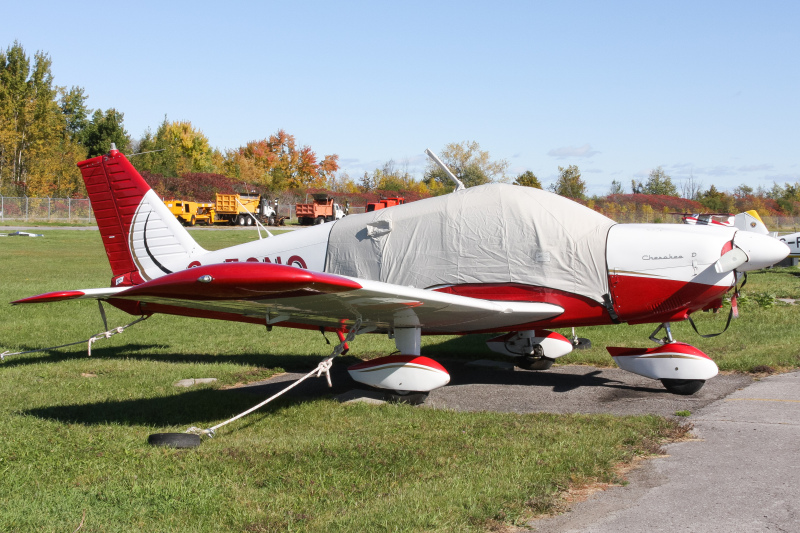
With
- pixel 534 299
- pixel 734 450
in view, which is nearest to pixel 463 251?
pixel 534 299

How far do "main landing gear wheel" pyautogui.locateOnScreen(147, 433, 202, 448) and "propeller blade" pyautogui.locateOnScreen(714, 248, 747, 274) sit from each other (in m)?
5.25

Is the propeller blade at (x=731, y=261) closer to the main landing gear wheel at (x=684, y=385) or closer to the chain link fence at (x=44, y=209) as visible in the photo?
the main landing gear wheel at (x=684, y=385)

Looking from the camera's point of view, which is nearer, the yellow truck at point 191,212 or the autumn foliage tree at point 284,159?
the yellow truck at point 191,212

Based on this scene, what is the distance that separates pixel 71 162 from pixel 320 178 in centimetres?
3581

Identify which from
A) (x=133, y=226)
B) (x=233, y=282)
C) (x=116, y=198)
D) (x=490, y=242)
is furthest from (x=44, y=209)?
(x=233, y=282)

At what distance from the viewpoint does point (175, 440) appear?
5535 mm

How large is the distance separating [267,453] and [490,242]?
136 inches

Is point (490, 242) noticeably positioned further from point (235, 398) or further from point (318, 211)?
point (318, 211)

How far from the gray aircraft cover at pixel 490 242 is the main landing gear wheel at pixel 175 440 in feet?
9.91

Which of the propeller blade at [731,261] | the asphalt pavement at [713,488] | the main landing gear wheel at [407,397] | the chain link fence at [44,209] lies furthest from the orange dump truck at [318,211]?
the asphalt pavement at [713,488]

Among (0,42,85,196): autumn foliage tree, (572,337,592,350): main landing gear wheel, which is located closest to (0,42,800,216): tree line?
(0,42,85,196): autumn foliage tree

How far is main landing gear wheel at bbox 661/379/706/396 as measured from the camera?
7148 millimetres

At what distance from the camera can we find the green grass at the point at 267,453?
403cm

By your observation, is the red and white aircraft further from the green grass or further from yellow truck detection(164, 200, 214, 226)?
yellow truck detection(164, 200, 214, 226)
